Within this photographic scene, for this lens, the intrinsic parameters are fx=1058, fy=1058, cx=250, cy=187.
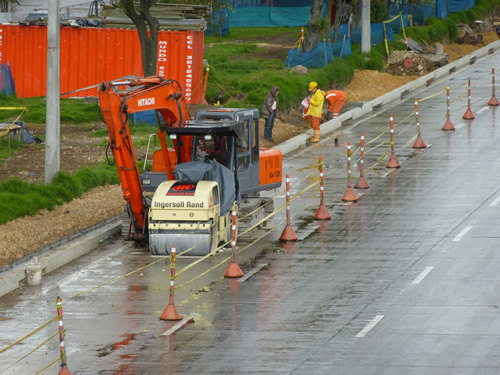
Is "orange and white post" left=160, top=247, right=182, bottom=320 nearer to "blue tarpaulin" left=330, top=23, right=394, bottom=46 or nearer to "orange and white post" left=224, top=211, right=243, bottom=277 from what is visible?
"orange and white post" left=224, top=211, right=243, bottom=277

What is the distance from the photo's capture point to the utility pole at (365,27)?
43.0 metres

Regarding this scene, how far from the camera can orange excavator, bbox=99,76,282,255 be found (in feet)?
65.3

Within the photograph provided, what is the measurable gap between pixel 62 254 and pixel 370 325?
7081 mm

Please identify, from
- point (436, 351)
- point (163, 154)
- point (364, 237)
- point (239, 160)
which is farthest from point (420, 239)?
point (436, 351)

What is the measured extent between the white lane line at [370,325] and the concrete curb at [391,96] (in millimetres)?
15677

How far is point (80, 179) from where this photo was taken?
2492cm

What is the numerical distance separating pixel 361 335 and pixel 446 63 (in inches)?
1342

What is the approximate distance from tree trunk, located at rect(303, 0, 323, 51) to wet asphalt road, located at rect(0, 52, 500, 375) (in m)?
19.6

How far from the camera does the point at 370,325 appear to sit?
15.8 metres

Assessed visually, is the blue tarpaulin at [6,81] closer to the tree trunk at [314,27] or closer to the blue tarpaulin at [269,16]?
the tree trunk at [314,27]

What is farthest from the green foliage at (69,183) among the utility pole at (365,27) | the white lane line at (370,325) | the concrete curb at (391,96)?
the utility pole at (365,27)

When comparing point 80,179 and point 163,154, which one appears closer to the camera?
point 163,154

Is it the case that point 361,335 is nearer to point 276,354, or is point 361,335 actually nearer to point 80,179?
point 276,354

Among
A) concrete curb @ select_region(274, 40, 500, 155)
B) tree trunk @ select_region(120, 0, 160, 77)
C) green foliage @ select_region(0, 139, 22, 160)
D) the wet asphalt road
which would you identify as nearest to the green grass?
the wet asphalt road
